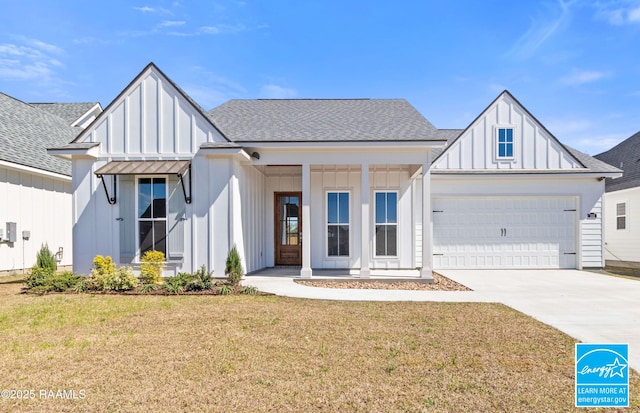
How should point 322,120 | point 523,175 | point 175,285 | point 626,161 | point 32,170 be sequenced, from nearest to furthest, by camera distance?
point 175,285
point 322,120
point 32,170
point 523,175
point 626,161

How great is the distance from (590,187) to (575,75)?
4.69 m

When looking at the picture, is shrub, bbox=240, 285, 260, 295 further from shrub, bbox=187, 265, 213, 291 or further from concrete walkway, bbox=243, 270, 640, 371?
shrub, bbox=187, 265, 213, 291

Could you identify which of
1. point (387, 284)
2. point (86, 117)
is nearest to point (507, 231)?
point (387, 284)

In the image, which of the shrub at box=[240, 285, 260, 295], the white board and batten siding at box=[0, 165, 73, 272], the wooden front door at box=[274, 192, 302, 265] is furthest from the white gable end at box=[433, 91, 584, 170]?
the white board and batten siding at box=[0, 165, 73, 272]

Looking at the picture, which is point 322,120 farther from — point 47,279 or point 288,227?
point 47,279

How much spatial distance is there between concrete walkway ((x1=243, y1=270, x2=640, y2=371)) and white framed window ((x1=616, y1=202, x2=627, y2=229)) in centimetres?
452

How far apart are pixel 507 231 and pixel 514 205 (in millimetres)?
937

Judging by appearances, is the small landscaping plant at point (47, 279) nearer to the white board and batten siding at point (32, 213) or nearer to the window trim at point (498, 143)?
the white board and batten siding at point (32, 213)

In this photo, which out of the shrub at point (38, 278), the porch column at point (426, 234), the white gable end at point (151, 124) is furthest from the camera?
the white gable end at point (151, 124)

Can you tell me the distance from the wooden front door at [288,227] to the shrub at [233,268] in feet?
13.1

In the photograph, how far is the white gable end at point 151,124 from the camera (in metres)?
10.1

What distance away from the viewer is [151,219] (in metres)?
10.0

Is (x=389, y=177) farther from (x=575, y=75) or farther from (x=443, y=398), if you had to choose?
(x=443, y=398)

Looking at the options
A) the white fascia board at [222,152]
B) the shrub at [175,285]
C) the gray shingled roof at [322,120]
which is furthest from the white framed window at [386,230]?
the shrub at [175,285]
